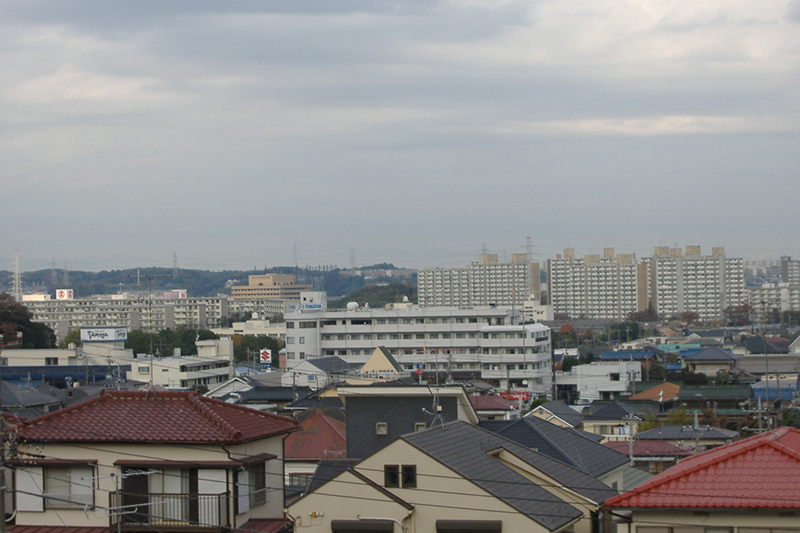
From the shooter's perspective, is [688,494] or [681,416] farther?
[681,416]

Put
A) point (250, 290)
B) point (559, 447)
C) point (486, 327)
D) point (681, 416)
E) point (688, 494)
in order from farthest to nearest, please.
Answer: point (250, 290), point (486, 327), point (681, 416), point (559, 447), point (688, 494)

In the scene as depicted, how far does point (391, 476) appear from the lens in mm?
8695

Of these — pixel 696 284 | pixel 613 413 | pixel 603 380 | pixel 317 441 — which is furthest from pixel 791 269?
pixel 317 441

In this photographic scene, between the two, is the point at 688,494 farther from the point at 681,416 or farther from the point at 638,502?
the point at 681,416

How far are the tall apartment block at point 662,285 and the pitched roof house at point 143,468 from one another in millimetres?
132312

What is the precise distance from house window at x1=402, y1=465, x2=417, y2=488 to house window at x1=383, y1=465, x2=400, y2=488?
6cm

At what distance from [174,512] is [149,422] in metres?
0.97

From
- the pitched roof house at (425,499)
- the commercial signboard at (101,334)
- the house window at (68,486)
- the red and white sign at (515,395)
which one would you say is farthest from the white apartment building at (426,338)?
the pitched roof house at (425,499)

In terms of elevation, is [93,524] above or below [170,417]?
below

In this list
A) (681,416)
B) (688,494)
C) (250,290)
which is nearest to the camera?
(688,494)

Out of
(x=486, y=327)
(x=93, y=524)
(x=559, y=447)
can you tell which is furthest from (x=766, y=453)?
(x=486, y=327)

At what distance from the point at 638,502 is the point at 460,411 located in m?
5.68

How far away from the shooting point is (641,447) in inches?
779

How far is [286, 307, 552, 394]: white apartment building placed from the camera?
5622cm
